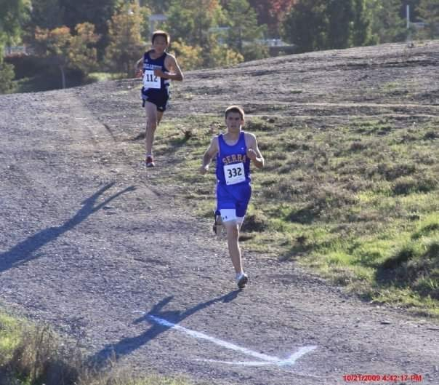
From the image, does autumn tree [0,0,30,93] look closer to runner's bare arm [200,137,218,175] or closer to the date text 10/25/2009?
runner's bare arm [200,137,218,175]

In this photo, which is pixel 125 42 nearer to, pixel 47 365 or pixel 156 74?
pixel 156 74

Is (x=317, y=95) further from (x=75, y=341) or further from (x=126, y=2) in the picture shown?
(x=126, y=2)

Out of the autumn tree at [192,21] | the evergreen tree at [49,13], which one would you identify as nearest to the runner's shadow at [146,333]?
the autumn tree at [192,21]

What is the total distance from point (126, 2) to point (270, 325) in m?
55.7

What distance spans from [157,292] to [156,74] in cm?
493

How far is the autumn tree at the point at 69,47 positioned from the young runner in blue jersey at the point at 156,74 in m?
40.1

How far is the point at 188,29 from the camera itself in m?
54.0

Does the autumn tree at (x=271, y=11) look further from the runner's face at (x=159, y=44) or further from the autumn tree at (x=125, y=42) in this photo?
the runner's face at (x=159, y=44)

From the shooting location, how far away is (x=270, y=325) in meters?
8.13

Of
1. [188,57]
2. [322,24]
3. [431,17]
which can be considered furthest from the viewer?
[431,17]

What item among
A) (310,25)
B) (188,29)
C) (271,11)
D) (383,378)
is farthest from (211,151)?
(271,11)

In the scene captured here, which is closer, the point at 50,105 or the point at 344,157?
the point at 344,157

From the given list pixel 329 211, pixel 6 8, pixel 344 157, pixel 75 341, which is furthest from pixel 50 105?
pixel 6 8

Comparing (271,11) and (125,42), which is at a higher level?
(271,11)
